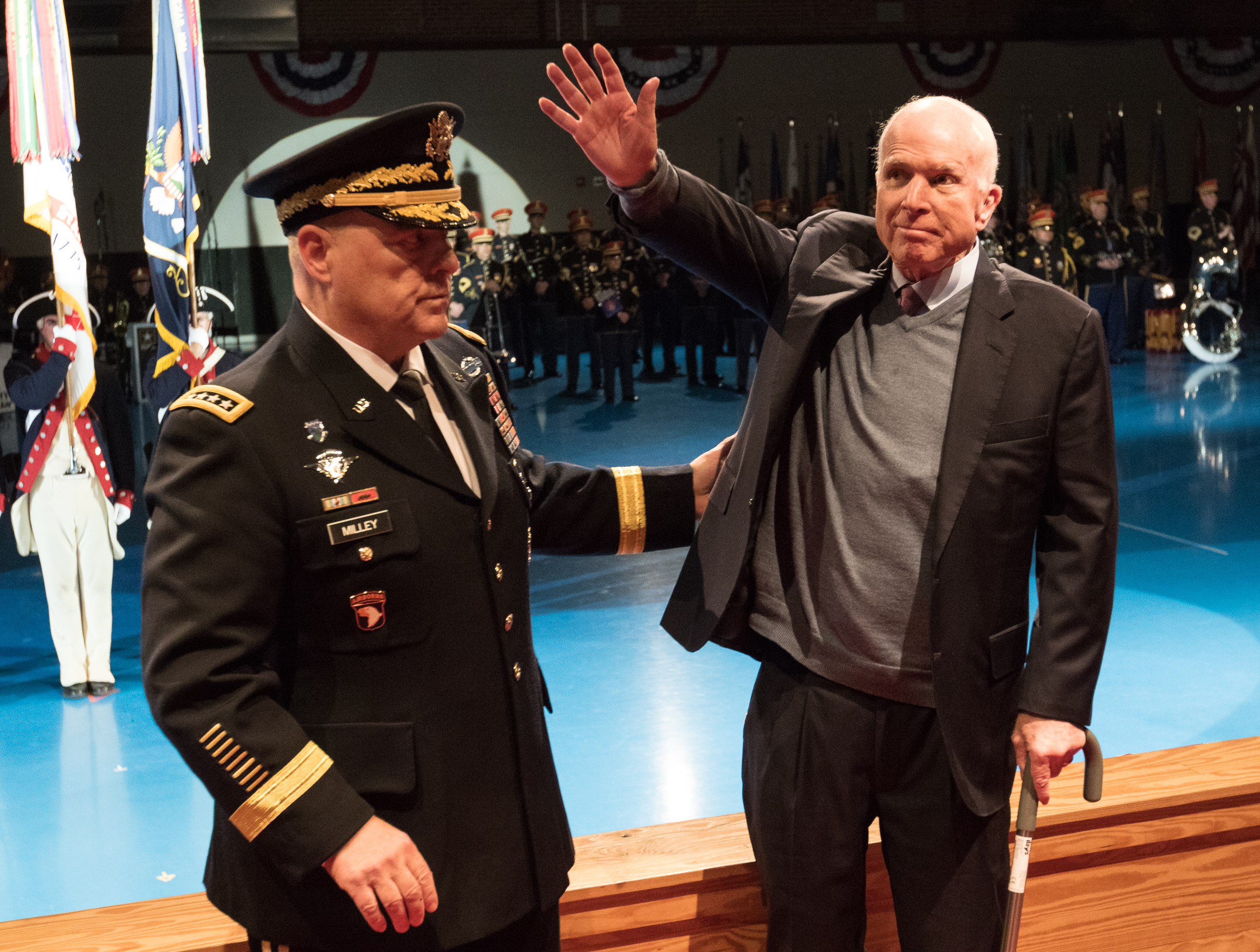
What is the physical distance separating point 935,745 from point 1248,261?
16.4 metres

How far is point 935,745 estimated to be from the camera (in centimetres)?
171

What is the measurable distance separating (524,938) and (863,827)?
53 cm

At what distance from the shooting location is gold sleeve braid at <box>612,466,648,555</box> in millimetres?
1772

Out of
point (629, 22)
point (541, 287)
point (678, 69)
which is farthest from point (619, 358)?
point (678, 69)

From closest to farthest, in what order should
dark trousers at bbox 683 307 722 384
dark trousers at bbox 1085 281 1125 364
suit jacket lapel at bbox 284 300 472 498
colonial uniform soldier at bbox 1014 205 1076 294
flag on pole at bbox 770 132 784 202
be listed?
1. suit jacket lapel at bbox 284 300 472 498
2. colonial uniform soldier at bbox 1014 205 1076 294
3. dark trousers at bbox 683 307 722 384
4. dark trousers at bbox 1085 281 1125 364
5. flag on pole at bbox 770 132 784 202

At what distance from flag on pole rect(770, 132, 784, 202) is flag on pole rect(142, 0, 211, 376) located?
11.1 metres

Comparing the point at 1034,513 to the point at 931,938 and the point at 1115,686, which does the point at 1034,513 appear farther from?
the point at 1115,686

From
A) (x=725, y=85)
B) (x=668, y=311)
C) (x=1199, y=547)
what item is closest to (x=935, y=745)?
(x=1199, y=547)

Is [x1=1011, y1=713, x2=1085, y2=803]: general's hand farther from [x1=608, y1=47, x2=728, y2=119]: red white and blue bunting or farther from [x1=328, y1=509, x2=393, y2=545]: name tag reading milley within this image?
[x1=608, y1=47, x2=728, y2=119]: red white and blue bunting

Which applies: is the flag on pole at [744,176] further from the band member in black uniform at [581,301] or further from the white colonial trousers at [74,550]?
the white colonial trousers at [74,550]

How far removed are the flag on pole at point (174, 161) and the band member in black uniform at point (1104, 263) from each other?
34.9 ft

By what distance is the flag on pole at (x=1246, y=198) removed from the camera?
51.4 feet

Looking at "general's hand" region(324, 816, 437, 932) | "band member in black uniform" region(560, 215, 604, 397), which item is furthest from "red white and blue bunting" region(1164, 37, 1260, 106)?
"general's hand" region(324, 816, 437, 932)

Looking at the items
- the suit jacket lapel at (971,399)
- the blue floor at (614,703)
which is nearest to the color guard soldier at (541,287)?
the blue floor at (614,703)
